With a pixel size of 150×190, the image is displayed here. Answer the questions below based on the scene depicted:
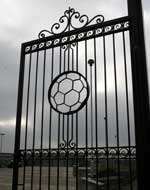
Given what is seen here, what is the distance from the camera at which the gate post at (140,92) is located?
3.58m

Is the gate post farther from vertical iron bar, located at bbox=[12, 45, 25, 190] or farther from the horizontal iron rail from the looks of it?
vertical iron bar, located at bbox=[12, 45, 25, 190]

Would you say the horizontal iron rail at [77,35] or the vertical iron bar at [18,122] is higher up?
the horizontal iron rail at [77,35]

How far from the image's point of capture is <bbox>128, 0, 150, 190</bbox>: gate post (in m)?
3.58

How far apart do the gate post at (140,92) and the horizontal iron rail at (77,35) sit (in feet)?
0.53

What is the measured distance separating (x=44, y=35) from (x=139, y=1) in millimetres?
1493

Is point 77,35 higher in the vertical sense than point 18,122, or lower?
higher

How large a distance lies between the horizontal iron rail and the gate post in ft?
0.53

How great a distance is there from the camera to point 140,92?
3.78m

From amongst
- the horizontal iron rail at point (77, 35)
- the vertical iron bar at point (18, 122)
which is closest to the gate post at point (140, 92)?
the horizontal iron rail at point (77, 35)

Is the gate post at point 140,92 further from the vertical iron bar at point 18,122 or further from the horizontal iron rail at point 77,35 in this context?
the vertical iron bar at point 18,122

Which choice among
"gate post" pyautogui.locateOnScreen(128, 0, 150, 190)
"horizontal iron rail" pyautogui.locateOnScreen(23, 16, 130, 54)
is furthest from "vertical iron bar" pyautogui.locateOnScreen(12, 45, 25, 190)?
"gate post" pyautogui.locateOnScreen(128, 0, 150, 190)

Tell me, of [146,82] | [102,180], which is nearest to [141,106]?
[146,82]

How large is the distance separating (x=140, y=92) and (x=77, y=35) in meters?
1.35

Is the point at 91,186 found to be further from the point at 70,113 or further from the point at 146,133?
the point at 146,133
